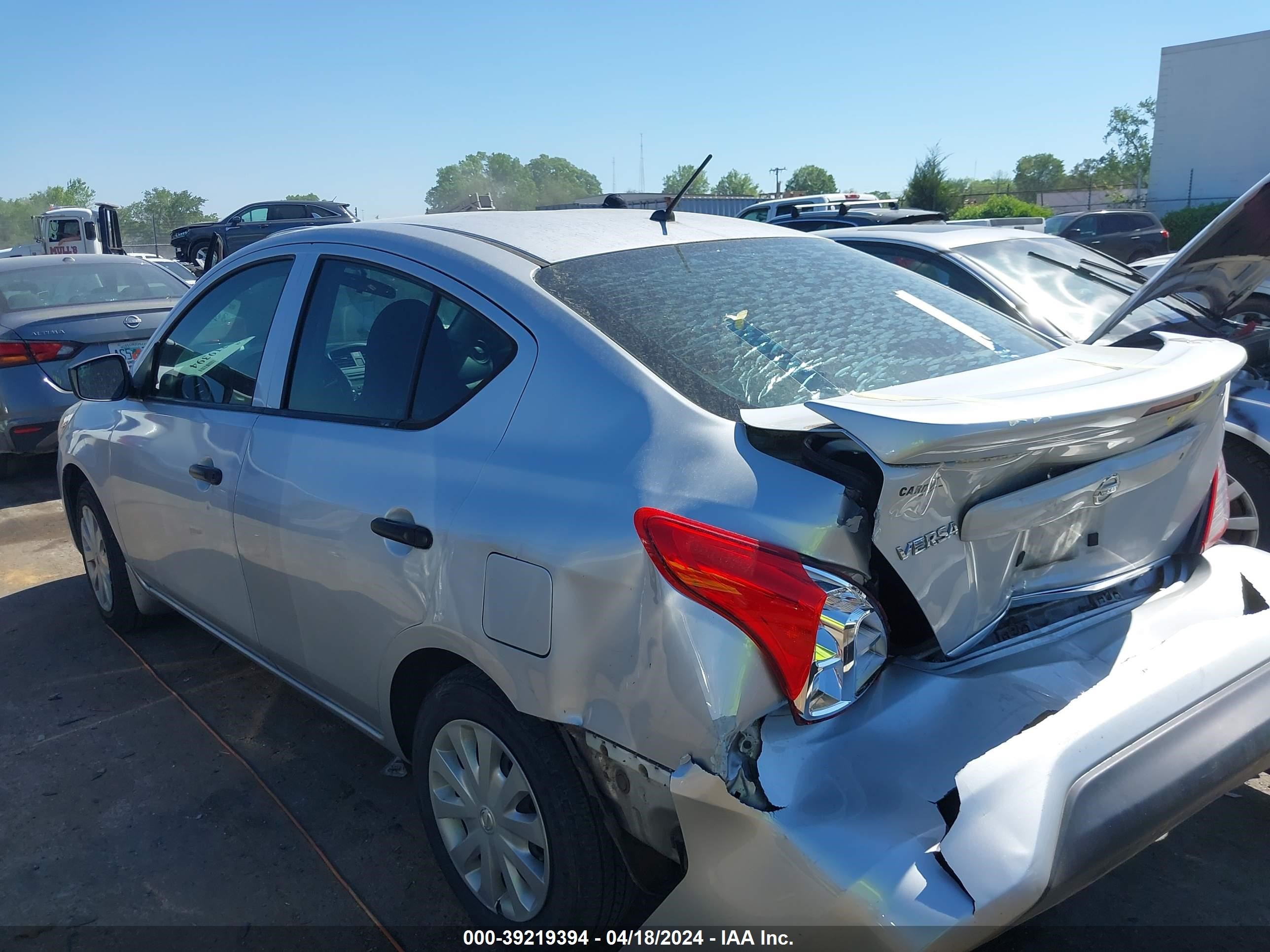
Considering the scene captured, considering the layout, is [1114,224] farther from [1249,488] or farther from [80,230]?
[80,230]

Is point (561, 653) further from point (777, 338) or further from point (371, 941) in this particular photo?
point (371, 941)

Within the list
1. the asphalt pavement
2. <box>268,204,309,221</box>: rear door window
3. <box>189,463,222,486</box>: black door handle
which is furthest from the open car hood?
<box>268,204,309,221</box>: rear door window

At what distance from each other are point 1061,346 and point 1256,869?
5.10 ft

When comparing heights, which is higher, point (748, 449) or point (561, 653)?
point (748, 449)

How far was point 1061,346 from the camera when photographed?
281 centimetres

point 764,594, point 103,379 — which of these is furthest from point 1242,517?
point 103,379

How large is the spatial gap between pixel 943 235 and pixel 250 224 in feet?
82.3

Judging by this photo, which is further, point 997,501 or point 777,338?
point 777,338

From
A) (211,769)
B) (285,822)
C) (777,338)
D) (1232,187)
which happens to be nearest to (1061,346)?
(777,338)

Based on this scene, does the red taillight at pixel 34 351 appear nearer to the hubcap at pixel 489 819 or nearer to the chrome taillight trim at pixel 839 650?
the hubcap at pixel 489 819

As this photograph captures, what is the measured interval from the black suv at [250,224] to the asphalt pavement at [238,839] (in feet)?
73.9

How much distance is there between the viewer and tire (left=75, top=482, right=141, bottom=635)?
435 cm

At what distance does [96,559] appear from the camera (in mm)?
4562

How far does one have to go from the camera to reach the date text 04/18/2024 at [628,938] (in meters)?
1.75
